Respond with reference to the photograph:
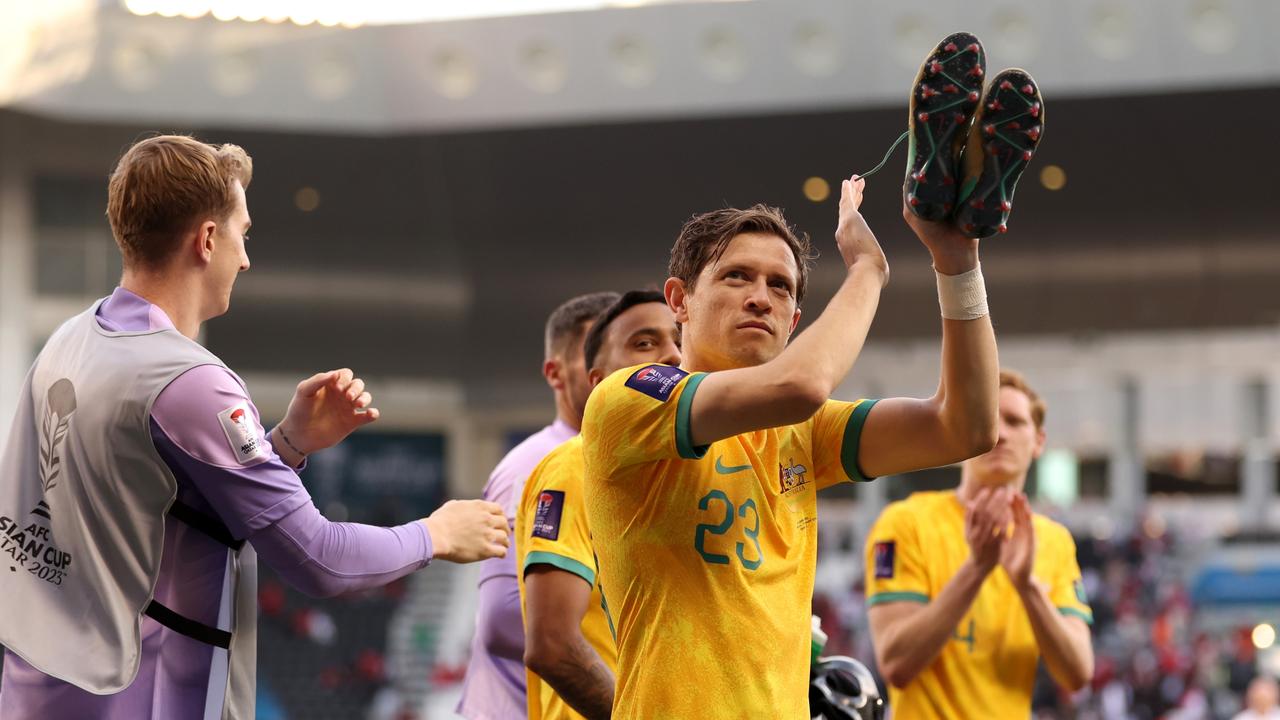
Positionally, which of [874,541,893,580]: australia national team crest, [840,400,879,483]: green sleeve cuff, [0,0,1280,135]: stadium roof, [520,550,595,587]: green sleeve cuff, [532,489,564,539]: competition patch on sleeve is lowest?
[874,541,893,580]: australia national team crest

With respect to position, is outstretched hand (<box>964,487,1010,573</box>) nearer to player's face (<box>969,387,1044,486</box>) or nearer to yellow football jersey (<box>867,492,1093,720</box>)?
yellow football jersey (<box>867,492,1093,720</box>)

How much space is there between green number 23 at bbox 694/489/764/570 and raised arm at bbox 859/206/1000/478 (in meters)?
0.31

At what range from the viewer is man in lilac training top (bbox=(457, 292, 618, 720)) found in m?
3.69

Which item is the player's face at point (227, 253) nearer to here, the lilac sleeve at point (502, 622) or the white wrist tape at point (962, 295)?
the white wrist tape at point (962, 295)

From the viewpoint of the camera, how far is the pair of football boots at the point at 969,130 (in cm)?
215

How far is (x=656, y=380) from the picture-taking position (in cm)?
226

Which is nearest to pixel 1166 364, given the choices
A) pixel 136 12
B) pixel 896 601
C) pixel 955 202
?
pixel 136 12

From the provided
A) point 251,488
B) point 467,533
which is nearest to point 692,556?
point 467,533

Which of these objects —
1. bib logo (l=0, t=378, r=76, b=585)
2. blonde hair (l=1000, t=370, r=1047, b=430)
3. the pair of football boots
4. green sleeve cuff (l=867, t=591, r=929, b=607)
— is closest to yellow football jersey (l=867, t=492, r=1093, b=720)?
green sleeve cuff (l=867, t=591, r=929, b=607)

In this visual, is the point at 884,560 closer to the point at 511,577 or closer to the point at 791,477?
the point at 511,577

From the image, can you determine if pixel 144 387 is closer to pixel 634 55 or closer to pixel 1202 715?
pixel 634 55

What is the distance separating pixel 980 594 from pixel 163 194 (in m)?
2.72

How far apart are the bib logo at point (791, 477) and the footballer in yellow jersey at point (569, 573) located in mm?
774

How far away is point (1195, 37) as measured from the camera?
14.5 m
